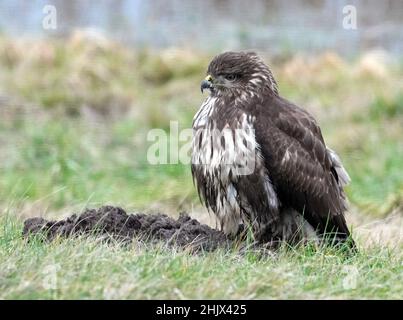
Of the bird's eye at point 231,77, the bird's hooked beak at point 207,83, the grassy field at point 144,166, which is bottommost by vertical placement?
the grassy field at point 144,166

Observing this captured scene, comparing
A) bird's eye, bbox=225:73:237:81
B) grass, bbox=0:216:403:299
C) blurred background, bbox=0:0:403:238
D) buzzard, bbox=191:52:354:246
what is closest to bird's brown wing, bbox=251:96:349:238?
buzzard, bbox=191:52:354:246

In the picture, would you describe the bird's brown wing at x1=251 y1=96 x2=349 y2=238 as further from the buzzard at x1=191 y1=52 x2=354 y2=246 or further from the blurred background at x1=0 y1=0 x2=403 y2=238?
the blurred background at x1=0 y1=0 x2=403 y2=238

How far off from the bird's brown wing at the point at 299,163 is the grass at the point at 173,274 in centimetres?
58

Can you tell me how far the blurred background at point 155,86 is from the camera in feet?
37.6

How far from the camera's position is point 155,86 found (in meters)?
15.1

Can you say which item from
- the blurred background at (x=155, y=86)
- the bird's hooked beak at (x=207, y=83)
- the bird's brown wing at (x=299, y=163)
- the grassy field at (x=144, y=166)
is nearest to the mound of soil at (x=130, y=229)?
the grassy field at (x=144, y=166)

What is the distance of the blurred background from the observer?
37.6 feet

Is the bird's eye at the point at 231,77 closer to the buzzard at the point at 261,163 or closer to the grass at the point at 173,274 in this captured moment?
the buzzard at the point at 261,163

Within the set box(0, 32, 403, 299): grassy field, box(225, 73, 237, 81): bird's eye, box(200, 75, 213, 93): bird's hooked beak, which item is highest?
box(225, 73, 237, 81): bird's eye

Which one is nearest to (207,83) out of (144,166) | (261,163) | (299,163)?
(261,163)

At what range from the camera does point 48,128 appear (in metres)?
12.9
